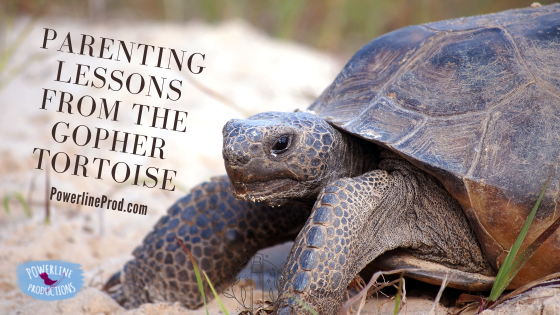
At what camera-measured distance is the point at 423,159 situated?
1910 mm

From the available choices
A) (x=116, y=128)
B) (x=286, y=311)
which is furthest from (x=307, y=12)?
(x=286, y=311)

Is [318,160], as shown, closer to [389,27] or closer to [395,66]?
[395,66]

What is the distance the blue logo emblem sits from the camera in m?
2.46

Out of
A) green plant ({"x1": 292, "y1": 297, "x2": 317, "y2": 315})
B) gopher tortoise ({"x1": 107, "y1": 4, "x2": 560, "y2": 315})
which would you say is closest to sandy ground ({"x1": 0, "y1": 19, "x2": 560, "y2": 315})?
gopher tortoise ({"x1": 107, "y1": 4, "x2": 560, "y2": 315})

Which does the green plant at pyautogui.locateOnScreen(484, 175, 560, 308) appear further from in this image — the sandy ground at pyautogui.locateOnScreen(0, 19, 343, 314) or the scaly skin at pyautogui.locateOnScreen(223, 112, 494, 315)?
the sandy ground at pyautogui.locateOnScreen(0, 19, 343, 314)

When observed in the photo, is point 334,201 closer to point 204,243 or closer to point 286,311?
point 286,311

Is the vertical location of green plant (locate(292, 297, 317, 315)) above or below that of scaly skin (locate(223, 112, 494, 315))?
below

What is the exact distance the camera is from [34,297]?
2494 mm

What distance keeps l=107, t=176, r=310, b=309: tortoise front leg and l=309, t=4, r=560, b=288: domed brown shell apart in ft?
2.31

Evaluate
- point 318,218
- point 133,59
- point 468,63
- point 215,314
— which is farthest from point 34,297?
point 133,59

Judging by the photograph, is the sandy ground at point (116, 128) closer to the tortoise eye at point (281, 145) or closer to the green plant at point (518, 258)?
the tortoise eye at point (281, 145)

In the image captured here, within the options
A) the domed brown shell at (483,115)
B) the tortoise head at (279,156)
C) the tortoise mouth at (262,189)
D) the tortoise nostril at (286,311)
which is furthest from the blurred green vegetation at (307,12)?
the tortoise nostril at (286,311)

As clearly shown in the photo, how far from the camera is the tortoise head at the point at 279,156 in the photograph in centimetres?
188

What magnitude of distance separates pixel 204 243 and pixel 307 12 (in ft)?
25.6
